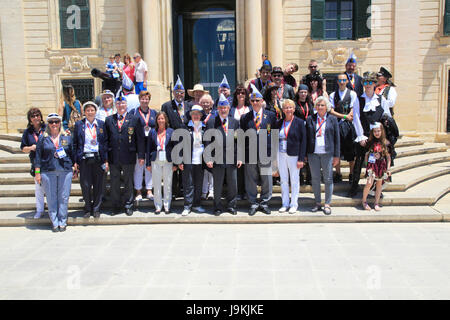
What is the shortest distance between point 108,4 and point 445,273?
1322 cm

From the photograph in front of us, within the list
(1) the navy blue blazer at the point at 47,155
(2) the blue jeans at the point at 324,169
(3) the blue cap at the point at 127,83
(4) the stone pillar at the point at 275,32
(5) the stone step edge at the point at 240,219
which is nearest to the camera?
(1) the navy blue blazer at the point at 47,155

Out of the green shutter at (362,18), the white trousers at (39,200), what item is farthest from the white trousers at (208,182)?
the green shutter at (362,18)

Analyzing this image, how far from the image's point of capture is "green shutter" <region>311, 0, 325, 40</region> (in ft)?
44.4

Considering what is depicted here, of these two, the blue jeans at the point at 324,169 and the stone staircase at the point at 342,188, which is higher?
the blue jeans at the point at 324,169

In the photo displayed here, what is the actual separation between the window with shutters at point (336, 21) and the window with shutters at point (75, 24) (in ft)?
25.8

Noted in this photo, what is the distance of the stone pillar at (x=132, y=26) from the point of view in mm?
13516

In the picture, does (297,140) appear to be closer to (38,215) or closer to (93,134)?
(93,134)

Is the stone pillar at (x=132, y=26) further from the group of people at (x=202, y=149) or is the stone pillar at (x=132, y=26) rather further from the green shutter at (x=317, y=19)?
the group of people at (x=202, y=149)

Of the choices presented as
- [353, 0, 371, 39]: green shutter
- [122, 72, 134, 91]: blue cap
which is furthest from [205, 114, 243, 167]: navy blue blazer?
[353, 0, 371, 39]: green shutter

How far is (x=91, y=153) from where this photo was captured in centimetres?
738

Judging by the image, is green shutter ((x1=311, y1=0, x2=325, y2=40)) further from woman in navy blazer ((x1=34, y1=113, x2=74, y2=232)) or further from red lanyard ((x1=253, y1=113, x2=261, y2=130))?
woman in navy blazer ((x1=34, y1=113, x2=74, y2=232))

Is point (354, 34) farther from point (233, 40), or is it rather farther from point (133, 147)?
point (133, 147)

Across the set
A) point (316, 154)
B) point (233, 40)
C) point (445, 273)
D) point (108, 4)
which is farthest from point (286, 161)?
point (108, 4)

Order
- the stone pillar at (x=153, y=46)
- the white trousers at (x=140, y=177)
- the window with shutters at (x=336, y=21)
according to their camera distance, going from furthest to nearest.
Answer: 1. the window with shutters at (x=336, y=21)
2. the stone pillar at (x=153, y=46)
3. the white trousers at (x=140, y=177)
